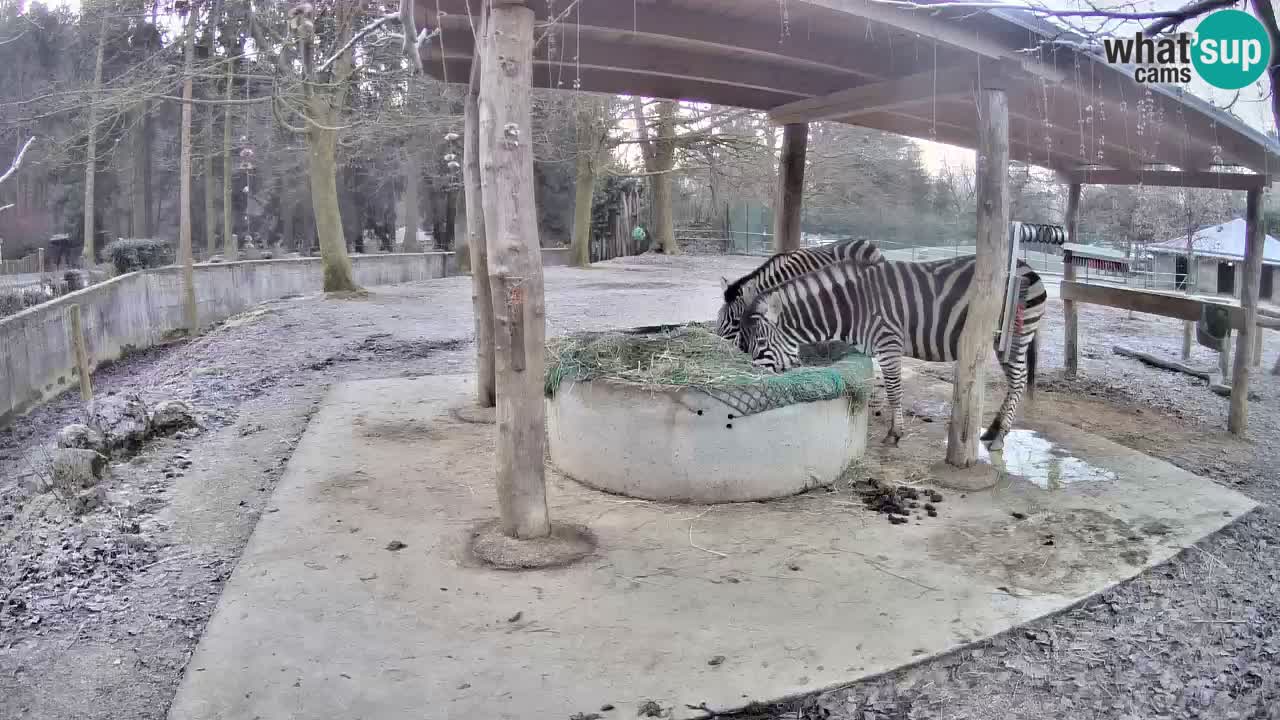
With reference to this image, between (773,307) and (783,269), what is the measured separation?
935mm

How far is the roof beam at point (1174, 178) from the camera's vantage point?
7.48 metres

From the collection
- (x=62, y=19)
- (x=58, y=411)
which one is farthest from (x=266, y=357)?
(x=62, y=19)

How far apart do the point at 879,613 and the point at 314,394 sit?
7.03 m

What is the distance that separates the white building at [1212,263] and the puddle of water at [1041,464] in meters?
4.08

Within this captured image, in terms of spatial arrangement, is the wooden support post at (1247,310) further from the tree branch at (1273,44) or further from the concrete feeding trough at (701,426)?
the tree branch at (1273,44)

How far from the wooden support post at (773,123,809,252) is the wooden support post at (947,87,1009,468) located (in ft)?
9.80

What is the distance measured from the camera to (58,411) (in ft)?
33.5

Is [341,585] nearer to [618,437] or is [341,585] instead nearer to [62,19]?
[618,437]

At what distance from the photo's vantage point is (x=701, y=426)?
5.30 meters

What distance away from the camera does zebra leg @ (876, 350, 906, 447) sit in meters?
6.83

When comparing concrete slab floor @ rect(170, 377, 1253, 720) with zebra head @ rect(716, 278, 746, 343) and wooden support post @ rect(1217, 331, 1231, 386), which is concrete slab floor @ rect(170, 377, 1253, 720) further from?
wooden support post @ rect(1217, 331, 1231, 386)

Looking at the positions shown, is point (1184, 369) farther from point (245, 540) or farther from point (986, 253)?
point (245, 540)

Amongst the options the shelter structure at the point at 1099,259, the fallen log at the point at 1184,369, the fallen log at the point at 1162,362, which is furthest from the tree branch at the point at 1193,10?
the fallen log at the point at 1162,362

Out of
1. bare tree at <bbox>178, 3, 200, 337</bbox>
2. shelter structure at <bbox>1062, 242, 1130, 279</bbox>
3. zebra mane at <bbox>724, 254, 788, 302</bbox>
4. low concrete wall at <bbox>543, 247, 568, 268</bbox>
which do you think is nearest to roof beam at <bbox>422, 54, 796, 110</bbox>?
zebra mane at <bbox>724, 254, 788, 302</bbox>
